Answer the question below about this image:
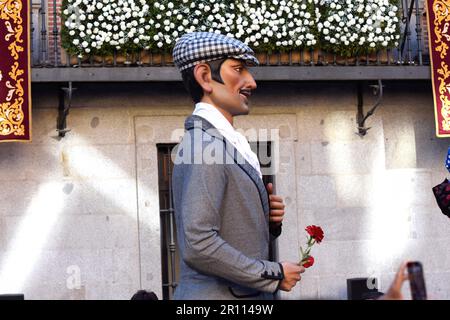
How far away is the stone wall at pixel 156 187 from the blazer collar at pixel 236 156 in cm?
705

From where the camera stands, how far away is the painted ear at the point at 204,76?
12.6 feet

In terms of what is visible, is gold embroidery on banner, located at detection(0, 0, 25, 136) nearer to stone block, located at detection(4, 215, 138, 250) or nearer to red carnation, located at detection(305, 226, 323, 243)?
stone block, located at detection(4, 215, 138, 250)

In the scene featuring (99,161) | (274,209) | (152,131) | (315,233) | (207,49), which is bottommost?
(315,233)

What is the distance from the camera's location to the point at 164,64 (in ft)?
34.4

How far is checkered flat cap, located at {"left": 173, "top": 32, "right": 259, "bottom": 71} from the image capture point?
12.5ft

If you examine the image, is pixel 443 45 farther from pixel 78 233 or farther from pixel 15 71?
pixel 15 71

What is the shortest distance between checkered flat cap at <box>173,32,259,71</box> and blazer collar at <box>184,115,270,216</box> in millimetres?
270

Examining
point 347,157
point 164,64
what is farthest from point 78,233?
point 347,157

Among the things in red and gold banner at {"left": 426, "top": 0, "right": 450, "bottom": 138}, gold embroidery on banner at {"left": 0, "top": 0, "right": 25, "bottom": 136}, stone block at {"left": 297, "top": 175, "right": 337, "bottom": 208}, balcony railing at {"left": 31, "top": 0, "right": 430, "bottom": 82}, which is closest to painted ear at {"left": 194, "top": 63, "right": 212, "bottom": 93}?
balcony railing at {"left": 31, "top": 0, "right": 430, "bottom": 82}

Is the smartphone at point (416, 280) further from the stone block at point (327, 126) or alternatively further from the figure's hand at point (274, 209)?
the stone block at point (327, 126)

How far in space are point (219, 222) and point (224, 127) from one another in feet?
1.47

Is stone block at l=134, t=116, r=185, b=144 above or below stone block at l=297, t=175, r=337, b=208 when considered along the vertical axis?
above

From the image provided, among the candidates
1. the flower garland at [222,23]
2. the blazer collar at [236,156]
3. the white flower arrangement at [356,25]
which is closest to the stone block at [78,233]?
the flower garland at [222,23]

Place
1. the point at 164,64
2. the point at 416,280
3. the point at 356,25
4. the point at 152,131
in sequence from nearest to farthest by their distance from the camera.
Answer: the point at 416,280
the point at 164,64
the point at 356,25
the point at 152,131
